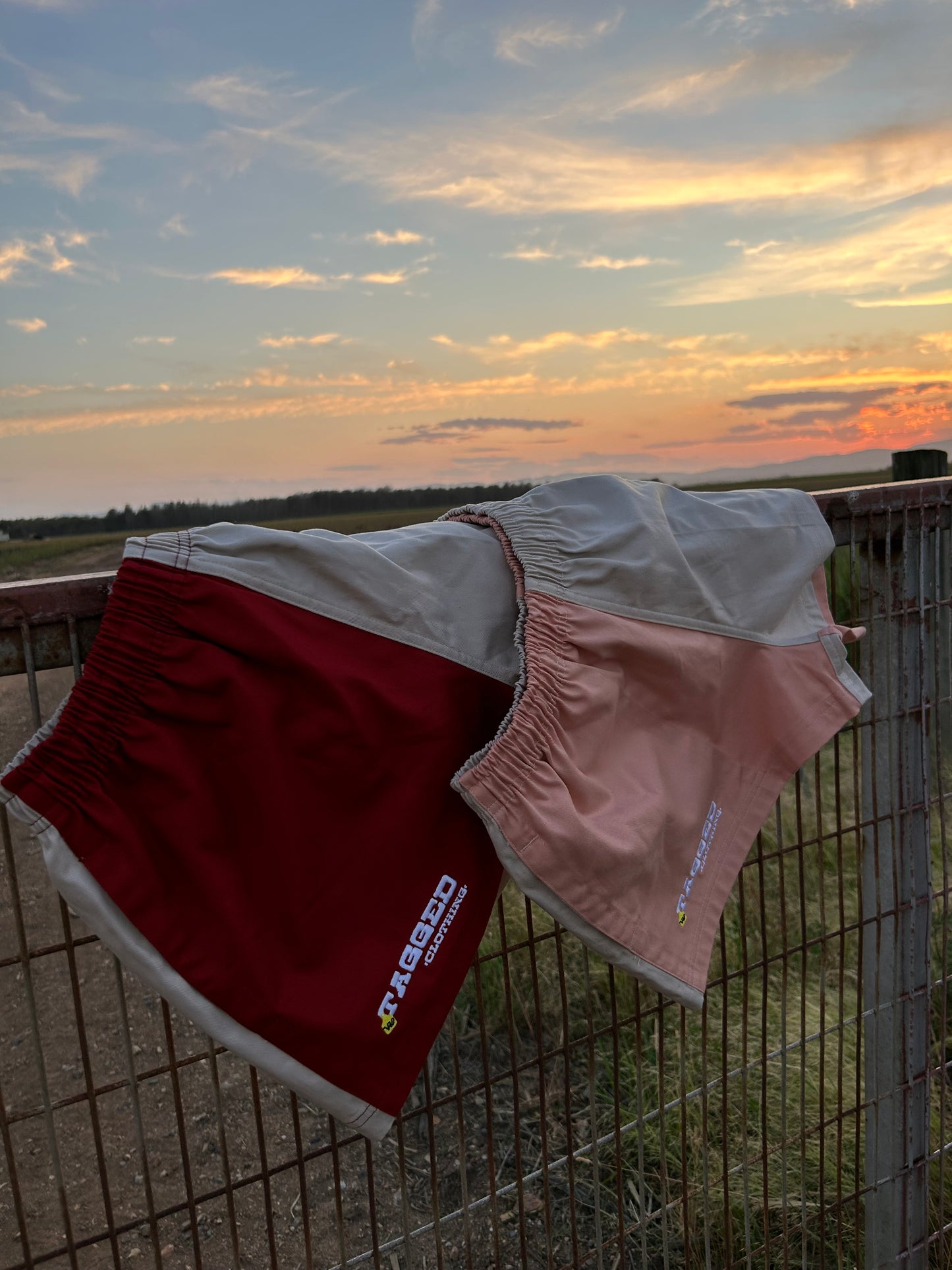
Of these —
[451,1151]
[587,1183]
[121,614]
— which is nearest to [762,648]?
[121,614]

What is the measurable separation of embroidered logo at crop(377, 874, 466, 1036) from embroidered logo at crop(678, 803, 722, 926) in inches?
13.1

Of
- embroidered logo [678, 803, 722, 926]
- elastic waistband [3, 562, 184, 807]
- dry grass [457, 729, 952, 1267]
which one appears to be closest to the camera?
elastic waistband [3, 562, 184, 807]

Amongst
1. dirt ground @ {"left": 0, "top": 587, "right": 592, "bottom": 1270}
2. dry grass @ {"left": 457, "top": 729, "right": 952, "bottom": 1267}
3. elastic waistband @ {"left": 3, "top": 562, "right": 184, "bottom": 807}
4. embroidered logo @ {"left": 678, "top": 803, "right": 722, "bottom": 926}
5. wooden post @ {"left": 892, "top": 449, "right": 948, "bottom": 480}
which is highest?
wooden post @ {"left": 892, "top": 449, "right": 948, "bottom": 480}

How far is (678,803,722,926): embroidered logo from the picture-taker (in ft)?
4.66

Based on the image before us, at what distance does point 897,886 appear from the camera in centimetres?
222

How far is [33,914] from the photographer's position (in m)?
5.32

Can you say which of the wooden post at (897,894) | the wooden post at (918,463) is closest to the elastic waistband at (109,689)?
the wooden post at (897,894)

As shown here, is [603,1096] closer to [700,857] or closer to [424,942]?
[700,857]

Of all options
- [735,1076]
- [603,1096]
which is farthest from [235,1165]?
[735,1076]

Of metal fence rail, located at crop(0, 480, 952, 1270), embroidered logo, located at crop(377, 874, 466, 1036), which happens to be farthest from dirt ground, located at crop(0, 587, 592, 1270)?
embroidered logo, located at crop(377, 874, 466, 1036)

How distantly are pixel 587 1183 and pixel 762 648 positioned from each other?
1.88m

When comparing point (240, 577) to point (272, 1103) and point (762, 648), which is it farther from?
A: point (272, 1103)

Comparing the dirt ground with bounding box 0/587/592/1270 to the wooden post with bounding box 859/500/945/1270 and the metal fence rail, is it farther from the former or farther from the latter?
the wooden post with bounding box 859/500/945/1270

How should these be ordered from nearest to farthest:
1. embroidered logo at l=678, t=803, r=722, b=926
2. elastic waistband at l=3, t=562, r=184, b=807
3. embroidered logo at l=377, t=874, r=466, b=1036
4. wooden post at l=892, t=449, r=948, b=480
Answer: elastic waistband at l=3, t=562, r=184, b=807, embroidered logo at l=377, t=874, r=466, b=1036, embroidered logo at l=678, t=803, r=722, b=926, wooden post at l=892, t=449, r=948, b=480
